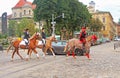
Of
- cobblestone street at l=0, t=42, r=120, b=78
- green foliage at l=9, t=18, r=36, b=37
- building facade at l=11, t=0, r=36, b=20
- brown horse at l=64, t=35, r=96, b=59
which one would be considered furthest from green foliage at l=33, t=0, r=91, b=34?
building facade at l=11, t=0, r=36, b=20

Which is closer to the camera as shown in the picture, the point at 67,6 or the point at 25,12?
the point at 67,6

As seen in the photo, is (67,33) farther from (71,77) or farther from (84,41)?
(71,77)

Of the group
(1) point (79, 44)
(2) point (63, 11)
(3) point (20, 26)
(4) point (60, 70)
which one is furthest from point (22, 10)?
(4) point (60, 70)

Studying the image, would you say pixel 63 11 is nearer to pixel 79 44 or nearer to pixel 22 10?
pixel 79 44

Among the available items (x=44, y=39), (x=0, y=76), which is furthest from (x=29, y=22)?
Answer: (x=0, y=76)

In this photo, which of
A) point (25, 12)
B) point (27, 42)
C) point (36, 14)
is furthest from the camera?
point (25, 12)

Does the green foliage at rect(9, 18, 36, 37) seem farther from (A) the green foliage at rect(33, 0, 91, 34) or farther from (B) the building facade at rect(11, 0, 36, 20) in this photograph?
(A) the green foliage at rect(33, 0, 91, 34)

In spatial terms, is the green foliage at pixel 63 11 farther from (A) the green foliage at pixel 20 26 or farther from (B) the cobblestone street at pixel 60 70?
(B) the cobblestone street at pixel 60 70

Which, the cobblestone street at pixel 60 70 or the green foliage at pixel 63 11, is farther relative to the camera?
the green foliage at pixel 63 11

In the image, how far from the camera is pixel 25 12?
16550 centimetres

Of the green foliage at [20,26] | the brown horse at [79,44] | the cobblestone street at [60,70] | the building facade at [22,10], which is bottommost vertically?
the cobblestone street at [60,70]

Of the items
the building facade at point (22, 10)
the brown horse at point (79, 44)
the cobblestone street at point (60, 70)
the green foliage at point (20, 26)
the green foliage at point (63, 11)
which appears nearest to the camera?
the cobblestone street at point (60, 70)

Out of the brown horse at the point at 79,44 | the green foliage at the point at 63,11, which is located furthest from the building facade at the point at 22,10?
the brown horse at the point at 79,44

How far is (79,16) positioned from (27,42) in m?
66.1
